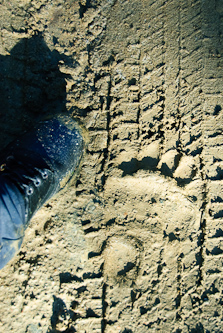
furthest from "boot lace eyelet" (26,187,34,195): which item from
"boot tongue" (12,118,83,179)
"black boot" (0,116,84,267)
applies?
"boot tongue" (12,118,83,179)

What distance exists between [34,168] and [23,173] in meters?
0.07

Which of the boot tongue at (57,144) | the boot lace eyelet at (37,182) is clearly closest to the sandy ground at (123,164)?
the boot tongue at (57,144)

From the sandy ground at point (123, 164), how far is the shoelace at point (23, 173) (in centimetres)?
21

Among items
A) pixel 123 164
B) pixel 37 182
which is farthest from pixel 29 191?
pixel 123 164

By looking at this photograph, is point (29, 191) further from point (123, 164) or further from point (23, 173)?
point (123, 164)

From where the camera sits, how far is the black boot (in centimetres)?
118

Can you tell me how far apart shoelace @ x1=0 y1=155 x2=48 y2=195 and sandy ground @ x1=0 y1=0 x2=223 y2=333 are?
0.21 m

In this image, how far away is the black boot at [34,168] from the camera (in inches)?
46.5

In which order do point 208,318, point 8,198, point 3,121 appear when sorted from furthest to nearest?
point 3,121
point 208,318
point 8,198

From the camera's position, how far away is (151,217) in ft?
4.78

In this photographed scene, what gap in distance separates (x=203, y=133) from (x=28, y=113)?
3.63 ft

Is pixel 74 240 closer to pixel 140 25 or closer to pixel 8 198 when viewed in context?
pixel 8 198

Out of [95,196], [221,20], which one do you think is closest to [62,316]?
[95,196]

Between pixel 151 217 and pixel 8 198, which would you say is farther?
pixel 151 217
